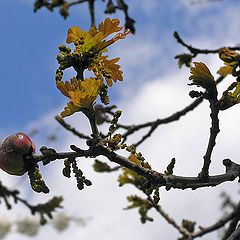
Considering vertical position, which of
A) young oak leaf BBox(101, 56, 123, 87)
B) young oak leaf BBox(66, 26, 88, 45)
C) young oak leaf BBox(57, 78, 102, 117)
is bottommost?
young oak leaf BBox(57, 78, 102, 117)

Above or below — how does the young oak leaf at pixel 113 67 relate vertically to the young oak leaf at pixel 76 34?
below

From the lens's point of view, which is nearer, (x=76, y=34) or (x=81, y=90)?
(x=81, y=90)

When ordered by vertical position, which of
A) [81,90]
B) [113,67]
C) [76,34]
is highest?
[76,34]

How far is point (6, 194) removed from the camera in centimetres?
598

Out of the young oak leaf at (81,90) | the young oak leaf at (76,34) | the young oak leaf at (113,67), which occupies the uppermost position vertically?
the young oak leaf at (76,34)

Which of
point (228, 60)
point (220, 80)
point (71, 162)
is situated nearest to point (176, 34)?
point (220, 80)

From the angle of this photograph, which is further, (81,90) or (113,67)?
(113,67)

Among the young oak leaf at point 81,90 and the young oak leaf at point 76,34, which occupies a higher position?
the young oak leaf at point 76,34

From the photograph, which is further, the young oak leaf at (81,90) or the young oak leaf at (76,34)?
the young oak leaf at (76,34)

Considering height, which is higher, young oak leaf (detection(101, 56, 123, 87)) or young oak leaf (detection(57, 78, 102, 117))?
young oak leaf (detection(101, 56, 123, 87))

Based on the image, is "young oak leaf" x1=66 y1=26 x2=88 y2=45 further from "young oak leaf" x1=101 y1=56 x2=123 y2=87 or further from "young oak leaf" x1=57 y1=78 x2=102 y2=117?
"young oak leaf" x1=57 y1=78 x2=102 y2=117

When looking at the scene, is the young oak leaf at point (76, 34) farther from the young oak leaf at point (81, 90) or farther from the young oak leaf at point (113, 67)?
the young oak leaf at point (81, 90)

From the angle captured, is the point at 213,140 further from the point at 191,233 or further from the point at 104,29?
the point at 191,233

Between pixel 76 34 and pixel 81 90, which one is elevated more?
pixel 76 34
